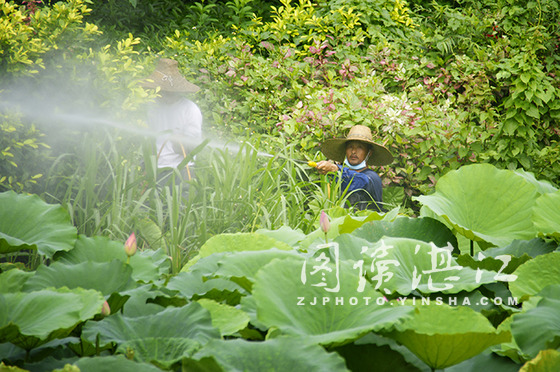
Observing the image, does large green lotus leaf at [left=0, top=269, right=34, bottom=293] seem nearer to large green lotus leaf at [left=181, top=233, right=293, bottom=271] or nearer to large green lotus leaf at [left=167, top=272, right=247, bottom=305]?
large green lotus leaf at [left=167, top=272, right=247, bottom=305]

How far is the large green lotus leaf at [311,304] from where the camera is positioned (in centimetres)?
58

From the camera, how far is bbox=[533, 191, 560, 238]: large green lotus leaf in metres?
0.92

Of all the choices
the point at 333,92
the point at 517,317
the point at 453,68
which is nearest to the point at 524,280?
the point at 517,317

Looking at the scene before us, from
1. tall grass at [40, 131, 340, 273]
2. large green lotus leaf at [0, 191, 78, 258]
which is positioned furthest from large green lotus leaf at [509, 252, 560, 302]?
tall grass at [40, 131, 340, 273]

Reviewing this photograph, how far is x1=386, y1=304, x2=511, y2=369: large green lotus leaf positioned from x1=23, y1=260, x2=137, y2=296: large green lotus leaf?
37cm

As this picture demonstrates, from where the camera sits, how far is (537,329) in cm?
59

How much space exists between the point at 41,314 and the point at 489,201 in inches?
33.6

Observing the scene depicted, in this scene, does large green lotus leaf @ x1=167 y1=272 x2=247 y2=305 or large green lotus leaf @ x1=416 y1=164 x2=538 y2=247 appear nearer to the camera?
large green lotus leaf @ x1=167 y1=272 x2=247 y2=305

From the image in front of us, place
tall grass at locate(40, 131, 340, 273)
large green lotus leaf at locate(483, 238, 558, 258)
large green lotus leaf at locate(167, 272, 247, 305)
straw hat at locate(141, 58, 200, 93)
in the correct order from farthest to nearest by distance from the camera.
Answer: straw hat at locate(141, 58, 200, 93) → tall grass at locate(40, 131, 340, 273) → large green lotus leaf at locate(483, 238, 558, 258) → large green lotus leaf at locate(167, 272, 247, 305)

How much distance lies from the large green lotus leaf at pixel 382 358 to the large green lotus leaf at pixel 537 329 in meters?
0.11

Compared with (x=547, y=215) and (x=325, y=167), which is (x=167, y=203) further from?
(x=547, y=215)

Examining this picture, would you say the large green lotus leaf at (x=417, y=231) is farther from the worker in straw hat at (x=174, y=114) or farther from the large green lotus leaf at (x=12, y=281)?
the worker in straw hat at (x=174, y=114)

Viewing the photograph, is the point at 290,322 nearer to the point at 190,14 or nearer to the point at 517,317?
the point at 517,317

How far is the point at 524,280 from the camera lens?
0.78 m
